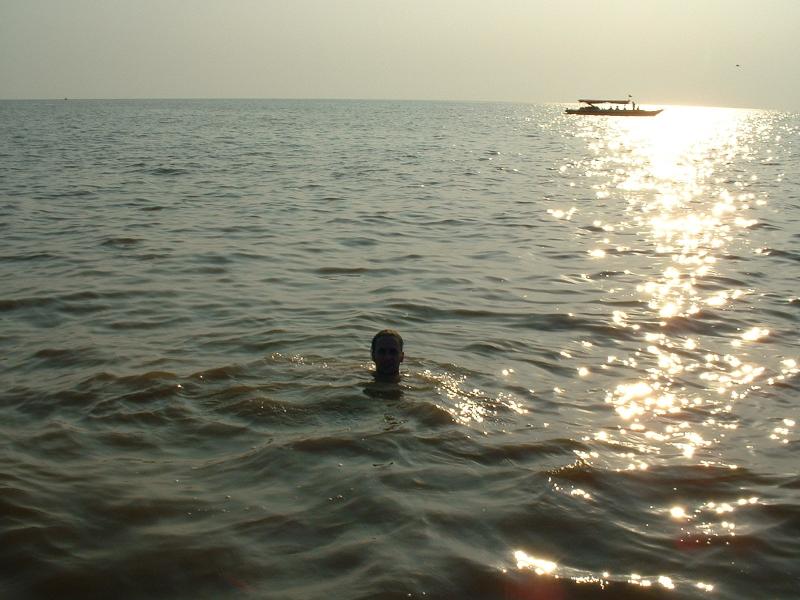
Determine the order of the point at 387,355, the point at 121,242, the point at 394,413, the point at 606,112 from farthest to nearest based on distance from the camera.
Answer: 1. the point at 606,112
2. the point at 121,242
3. the point at 387,355
4. the point at 394,413

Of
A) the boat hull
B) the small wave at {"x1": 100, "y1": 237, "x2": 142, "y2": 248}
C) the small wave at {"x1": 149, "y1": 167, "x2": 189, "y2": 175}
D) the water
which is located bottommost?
the boat hull

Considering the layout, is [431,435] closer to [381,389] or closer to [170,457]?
[381,389]

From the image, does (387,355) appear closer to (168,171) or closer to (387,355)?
(387,355)

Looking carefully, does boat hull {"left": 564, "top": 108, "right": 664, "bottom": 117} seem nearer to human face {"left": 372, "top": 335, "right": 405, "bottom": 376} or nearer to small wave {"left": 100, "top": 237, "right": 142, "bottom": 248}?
small wave {"left": 100, "top": 237, "right": 142, "bottom": 248}

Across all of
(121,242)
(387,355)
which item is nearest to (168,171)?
(121,242)

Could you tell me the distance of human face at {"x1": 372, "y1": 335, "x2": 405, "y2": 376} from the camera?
7.65m

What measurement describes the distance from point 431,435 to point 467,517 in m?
1.43

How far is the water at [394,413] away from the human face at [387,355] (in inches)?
6.9

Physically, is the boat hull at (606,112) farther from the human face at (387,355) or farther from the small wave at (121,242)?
the human face at (387,355)

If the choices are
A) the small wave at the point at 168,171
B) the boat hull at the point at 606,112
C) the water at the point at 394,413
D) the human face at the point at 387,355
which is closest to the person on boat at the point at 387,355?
the human face at the point at 387,355

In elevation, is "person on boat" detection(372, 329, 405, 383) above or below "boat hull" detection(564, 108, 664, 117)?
above

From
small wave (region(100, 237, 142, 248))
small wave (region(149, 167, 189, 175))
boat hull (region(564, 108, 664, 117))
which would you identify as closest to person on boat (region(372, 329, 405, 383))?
small wave (region(100, 237, 142, 248))

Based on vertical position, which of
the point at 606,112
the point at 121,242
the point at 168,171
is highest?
the point at 121,242

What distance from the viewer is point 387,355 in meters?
7.69
